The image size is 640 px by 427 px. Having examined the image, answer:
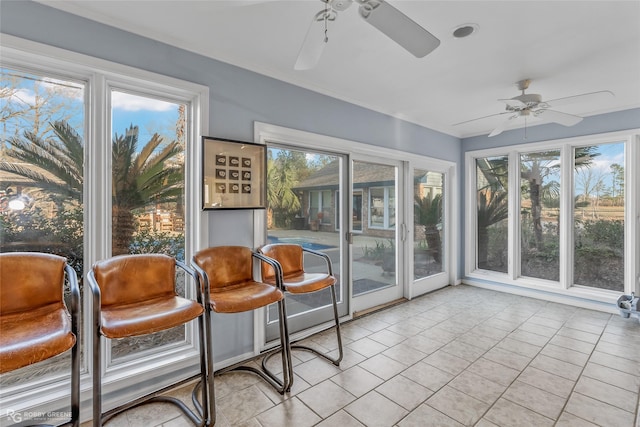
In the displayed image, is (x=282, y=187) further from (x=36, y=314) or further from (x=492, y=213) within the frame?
(x=492, y=213)

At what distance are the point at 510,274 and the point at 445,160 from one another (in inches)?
75.6

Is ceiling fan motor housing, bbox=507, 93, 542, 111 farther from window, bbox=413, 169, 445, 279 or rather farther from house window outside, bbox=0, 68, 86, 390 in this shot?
house window outside, bbox=0, 68, 86, 390

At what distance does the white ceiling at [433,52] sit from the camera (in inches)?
73.0

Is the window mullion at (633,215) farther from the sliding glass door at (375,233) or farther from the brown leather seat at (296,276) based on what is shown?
the brown leather seat at (296,276)

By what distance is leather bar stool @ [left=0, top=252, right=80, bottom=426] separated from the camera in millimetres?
1225

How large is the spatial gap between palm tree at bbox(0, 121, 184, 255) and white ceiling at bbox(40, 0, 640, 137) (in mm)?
753

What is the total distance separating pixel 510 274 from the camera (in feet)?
14.9

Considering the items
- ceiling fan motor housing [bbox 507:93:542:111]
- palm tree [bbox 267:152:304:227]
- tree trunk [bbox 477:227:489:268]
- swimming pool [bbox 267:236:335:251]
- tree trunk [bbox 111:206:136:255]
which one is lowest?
tree trunk [bbox 477:227:489:268]

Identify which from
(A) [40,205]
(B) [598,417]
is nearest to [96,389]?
(A) [40,205]

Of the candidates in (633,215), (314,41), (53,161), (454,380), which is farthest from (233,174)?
(633,215)

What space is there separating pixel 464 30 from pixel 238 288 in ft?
7.66

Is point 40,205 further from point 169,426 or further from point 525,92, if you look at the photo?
point 525,92

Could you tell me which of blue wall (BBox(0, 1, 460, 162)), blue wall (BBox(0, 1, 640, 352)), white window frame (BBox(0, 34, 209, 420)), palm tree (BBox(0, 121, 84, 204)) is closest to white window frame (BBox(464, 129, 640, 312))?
blue wall (BBox(0, 1, 640, 352))

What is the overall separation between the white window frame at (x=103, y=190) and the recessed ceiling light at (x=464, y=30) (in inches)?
71.9
